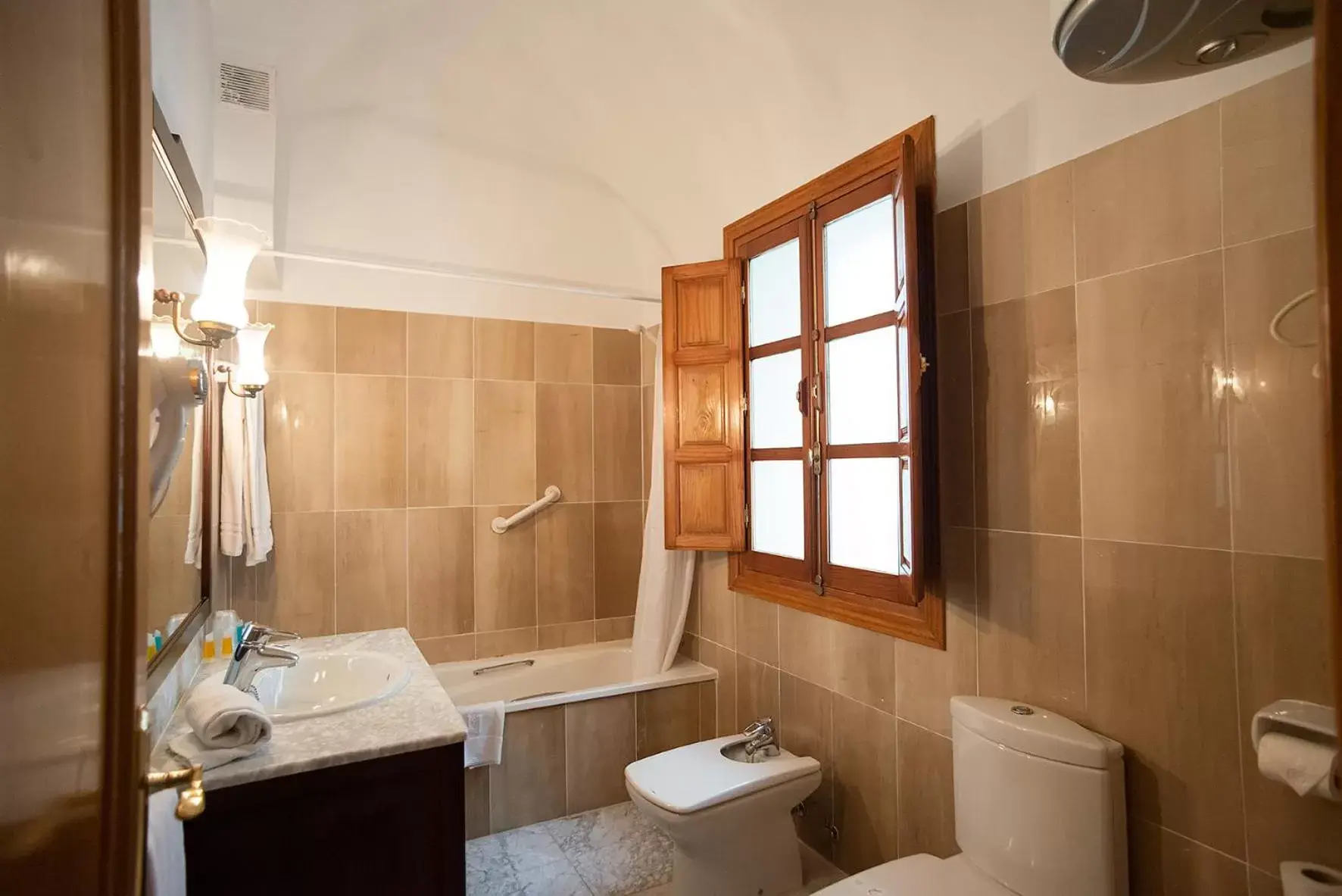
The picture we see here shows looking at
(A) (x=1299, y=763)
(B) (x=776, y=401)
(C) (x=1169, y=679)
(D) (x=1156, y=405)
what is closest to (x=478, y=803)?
(B) (x=776, y=401)

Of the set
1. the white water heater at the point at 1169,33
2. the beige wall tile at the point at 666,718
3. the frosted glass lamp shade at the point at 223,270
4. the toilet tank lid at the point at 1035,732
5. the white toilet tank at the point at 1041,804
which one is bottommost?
the beige wall tile at the point at 666,718

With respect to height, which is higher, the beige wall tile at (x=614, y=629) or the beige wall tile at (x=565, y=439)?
the beige wall tile at (x=565, y=439)

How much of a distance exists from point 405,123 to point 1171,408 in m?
2.73

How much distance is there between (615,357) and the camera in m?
3.62

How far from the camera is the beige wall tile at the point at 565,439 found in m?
3.42

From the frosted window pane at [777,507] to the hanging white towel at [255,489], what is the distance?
194cm

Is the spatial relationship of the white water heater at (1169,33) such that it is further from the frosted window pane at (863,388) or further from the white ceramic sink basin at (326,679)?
the white ceramic sink basin at (326,679)

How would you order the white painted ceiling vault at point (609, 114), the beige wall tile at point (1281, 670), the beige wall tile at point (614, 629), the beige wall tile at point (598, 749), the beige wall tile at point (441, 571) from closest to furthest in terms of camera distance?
the beige wall tile at point (1281, 670)
the white painted ceiling vault at point (609, 114)
the beige wall tile at point (598, 749)
the beige wall tile at point (441, 571)
the beige wall tile at point (614, 629)

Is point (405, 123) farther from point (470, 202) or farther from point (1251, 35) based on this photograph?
point (1251, 35)

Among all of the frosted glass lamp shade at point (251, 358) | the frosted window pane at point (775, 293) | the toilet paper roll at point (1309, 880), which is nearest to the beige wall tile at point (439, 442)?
the frosted glass lamp shade at point (251, 358)

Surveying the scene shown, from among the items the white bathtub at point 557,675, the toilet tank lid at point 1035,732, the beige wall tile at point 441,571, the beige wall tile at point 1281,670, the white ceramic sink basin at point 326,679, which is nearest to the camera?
the beige wall tile at point 1281,670

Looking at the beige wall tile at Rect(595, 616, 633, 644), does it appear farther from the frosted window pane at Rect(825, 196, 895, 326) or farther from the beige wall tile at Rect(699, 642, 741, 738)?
the frosted window pane at Rect(825, 196, 895, 326)

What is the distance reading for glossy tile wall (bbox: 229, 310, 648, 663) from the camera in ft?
9.50

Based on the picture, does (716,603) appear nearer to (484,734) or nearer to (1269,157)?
(484,734)
